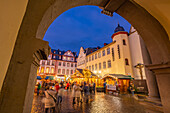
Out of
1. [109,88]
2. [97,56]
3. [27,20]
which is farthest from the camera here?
[97,56]

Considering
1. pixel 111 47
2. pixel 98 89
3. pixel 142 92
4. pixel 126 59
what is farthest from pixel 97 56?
pixel 142 92

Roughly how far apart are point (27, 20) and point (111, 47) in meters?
21.3

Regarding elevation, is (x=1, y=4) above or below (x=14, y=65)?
above

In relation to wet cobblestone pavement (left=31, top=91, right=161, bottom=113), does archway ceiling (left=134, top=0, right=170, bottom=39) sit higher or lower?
higher

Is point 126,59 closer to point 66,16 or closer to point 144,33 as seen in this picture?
point 144,33

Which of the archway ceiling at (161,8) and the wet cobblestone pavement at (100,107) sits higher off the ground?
the archway ceiling at (161,8)

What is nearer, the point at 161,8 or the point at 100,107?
the point at 161,8

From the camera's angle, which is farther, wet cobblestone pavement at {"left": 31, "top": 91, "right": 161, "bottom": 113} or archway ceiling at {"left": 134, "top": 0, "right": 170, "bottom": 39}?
wet cobblestone pavement at {"left": 31, "top": 91, "right": 161, "bottom": 113}

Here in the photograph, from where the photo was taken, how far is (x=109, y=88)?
14.8 m

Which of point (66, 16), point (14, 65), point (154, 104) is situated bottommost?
point (154, 104)

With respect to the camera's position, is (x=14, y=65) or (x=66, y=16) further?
(x=66, y=16)

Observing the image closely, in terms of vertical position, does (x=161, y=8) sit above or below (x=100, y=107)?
above

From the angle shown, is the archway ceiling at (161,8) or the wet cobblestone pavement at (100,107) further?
the wet cobblestone pavement at (100,107)

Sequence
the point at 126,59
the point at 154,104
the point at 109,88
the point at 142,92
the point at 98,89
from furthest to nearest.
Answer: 1. the point at 126,59
2. the point at 98,89
3. the point at 109,88
4. the point at 142,92
5. the point at 154,104
